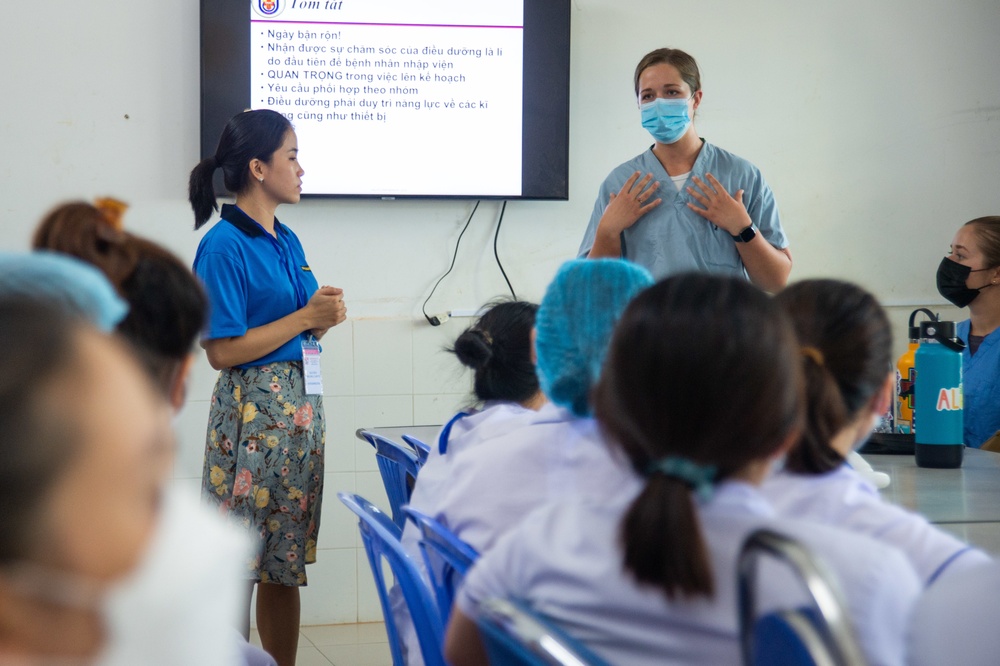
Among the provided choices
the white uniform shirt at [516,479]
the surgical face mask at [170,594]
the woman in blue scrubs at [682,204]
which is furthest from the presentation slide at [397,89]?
the surgical face mask at [170,594]

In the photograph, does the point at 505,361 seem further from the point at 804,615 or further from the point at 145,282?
the point at 804,615

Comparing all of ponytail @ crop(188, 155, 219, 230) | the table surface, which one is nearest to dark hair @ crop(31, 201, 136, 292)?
the table surface

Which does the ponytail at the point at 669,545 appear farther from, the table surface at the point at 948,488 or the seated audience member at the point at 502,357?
the seated audience member at the point at 502,357

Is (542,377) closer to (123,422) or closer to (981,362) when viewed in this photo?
(123,422)

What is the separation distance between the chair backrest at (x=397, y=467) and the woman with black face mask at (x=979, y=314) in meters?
1.58

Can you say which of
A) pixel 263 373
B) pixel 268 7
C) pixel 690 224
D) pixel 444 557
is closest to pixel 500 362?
pixel 263 373

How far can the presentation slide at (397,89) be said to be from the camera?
3.49 meters

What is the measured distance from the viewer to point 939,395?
6.55 ft

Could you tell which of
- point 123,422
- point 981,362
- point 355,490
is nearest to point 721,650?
point 123,422

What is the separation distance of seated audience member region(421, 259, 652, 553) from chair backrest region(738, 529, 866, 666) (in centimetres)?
53

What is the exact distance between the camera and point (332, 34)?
3.51 meters

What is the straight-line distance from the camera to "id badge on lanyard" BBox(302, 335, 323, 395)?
251 centimetres

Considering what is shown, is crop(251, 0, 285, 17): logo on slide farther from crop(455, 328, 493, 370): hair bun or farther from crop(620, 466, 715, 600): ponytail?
crop(620, 466, 715, 600): ponytail

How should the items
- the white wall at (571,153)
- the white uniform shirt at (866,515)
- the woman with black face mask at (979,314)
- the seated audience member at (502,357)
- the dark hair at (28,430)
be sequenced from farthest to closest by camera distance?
the white wall at (571,153)
the woman with black face mask at (979,314)
the seated audience member at (502,357)
the white uniform shirt at (866,515)
the dark hair at (28,430)
